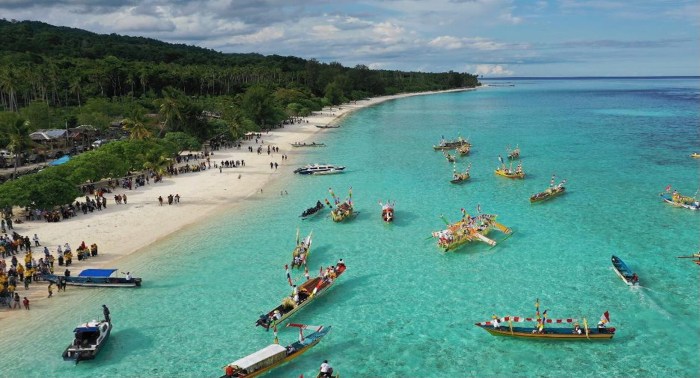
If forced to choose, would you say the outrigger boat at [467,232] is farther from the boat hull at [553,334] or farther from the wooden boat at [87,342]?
the wooden boat at [87,342]

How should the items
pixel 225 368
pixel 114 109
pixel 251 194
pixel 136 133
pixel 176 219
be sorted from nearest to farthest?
1. pixel 225 368
2. pixel 176 219
3. pixel 251 194
4. pixel 136 133
5. pixel 114 109

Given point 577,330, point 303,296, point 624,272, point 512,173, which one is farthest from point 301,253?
point 512,173

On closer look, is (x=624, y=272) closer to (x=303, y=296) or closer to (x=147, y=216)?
(x=303, y=296)

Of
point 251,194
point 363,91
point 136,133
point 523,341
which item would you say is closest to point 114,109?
point 136,133

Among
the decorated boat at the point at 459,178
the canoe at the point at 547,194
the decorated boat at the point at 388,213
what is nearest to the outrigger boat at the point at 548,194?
the canoe at the point at 547,194

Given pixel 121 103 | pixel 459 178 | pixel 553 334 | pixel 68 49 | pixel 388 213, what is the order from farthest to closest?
pixel 68 49, pixel 121 103, pixel 459 178, pixel 388 213, pixel 553 334

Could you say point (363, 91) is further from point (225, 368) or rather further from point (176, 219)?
point (225, 368)
